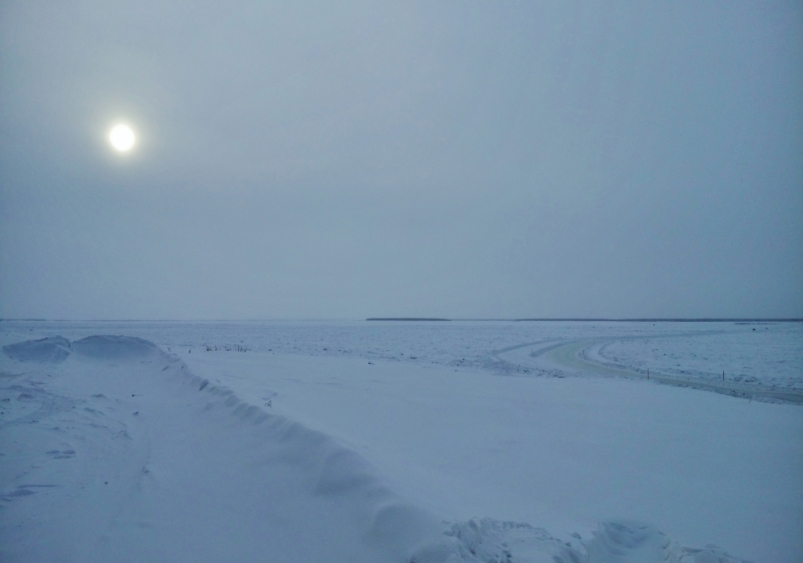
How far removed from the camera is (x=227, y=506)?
468 cm

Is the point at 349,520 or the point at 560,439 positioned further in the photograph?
the point at 560,439

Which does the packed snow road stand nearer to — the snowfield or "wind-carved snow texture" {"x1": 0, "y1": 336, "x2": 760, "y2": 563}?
the snowfield

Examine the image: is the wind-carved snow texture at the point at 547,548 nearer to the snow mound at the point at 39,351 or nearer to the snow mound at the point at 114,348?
the snow mound at the point at 39,351

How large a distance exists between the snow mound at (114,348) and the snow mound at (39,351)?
71cm

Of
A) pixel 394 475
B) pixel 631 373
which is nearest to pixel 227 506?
pixel 394 475

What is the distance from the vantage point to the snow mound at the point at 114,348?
66.0ft

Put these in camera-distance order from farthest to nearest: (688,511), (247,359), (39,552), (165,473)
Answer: (247,359) < (165,473) < (688,511) < (39,552)

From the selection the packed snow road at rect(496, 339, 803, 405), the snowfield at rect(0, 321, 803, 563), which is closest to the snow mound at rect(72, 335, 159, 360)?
the snowfield at rect(0, 321, 803, 563)

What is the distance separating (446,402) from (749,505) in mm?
5903

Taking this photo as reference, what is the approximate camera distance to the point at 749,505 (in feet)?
15.7

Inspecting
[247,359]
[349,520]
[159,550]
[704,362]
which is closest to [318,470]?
[349,520]

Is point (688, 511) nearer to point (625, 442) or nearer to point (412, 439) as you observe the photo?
point (625, 442)

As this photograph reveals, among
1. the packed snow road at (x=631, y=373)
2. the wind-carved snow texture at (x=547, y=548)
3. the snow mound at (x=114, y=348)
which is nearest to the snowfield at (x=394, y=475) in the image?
the wind-carved snow texture at (x=547, y=548)

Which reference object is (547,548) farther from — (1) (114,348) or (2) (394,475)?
(1) (114,348)
